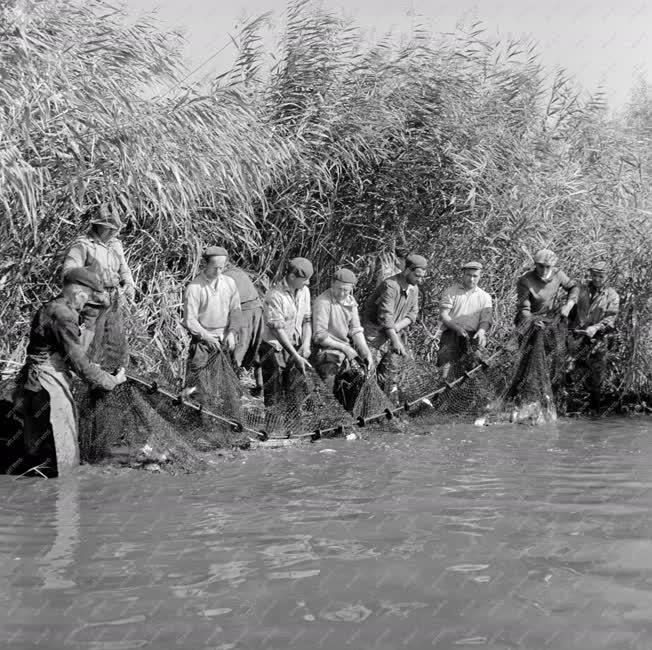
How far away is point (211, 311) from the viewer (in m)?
8.50

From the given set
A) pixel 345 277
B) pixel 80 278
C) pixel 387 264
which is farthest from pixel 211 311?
pixel 387 264

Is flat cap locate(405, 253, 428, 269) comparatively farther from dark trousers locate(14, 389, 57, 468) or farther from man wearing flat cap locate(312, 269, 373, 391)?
dark trousers locate(14, 389, 57, 468)

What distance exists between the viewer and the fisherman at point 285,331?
28.1 ft

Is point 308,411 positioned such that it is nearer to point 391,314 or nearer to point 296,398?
point 296,398

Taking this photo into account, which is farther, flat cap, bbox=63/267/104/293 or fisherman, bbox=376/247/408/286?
fisherman, bbox=376/247/408/286

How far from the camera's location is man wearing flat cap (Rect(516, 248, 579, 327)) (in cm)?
1007

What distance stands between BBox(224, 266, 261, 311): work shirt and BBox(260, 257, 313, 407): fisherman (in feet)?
1.20

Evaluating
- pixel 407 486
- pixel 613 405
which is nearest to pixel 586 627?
pixel 407 486

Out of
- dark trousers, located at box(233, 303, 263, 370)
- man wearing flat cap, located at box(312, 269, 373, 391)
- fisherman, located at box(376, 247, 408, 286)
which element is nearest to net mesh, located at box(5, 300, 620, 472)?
man wearing flat cap, located at box(312, 269, 373, 391)

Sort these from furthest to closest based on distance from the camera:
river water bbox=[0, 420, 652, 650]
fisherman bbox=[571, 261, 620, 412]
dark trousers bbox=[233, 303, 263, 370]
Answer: fisherman bbox=[571, 261, 620, 412], dark trousers bbox=[233, 303, 263, 370], river water bbox=[0, 420, 652, 650]

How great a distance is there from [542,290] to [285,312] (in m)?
3.06

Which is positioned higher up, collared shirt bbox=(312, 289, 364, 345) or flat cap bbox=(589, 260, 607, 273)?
flat cap bbox=(589, 260, 607, 273)

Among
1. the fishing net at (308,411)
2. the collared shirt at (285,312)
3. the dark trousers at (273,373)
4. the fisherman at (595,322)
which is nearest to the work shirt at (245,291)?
the collared shirt at (285,312)

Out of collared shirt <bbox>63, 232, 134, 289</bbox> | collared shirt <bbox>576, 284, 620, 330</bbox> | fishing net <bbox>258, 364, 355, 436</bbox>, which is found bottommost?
fishing net <bbox>258, 364, 355, 436</bbox>
